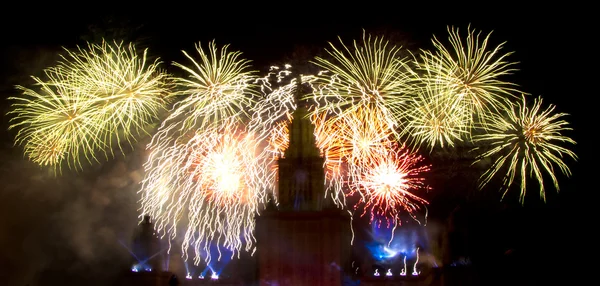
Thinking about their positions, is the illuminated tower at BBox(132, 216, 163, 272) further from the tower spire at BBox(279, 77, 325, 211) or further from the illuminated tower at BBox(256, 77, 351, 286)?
the tower spire at BBox(279, 77, 325, 211)

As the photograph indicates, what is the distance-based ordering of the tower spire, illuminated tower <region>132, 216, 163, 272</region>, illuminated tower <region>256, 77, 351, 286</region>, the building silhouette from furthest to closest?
1. the tower spire
2. illuminated tower <region>132, 216, 163, 272</region>
3. the building silhouette
4. illuminated tower <region>256, 77, 351, 286</region>

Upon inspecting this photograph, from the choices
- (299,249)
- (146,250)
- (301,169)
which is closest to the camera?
(299,249)

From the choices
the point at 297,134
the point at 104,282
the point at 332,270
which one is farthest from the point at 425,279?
the point at 104,282

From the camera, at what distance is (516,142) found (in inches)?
1337

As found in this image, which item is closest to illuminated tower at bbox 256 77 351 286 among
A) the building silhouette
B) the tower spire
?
the building silhouette

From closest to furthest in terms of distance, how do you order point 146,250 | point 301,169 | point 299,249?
point 299,249
point 146,250
point 301,169

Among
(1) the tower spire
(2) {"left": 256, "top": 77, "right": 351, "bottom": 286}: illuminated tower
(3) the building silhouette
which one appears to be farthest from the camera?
(1) the tower spire

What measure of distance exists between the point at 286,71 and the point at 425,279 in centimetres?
1735

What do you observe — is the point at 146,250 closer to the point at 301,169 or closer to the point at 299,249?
the point at 299,249

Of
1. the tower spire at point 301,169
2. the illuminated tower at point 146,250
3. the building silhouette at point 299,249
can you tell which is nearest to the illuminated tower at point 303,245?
the building silhouette at point 299,249

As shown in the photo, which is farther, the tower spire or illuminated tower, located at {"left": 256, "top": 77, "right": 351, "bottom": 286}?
the tower spire

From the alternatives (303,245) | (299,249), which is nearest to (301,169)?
(303,245)

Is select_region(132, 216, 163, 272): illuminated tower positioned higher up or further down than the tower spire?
A: further down

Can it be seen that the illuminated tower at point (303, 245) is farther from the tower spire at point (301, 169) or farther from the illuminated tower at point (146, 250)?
the illuminated tower at point (146, 250)
